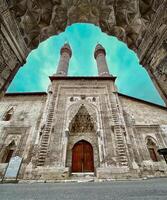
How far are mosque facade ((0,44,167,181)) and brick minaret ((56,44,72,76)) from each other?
4692mm

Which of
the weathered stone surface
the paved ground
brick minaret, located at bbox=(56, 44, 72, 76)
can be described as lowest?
the paved ground

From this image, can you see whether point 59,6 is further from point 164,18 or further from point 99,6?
point 164,18

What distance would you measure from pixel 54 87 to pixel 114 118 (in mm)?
5874

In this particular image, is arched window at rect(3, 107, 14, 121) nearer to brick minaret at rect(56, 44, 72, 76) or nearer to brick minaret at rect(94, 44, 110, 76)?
brick minaret at rect(56, 44, 72, 76)

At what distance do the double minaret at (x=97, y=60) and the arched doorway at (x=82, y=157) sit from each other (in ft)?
31.8

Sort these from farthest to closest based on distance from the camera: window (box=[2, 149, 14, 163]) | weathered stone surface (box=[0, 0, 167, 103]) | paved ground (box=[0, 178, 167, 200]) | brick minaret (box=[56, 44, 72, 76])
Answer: brick minaret (box=[56, 44, 72, 76]) → window (box=[2, 149, 14, 163]) → weathered stone surface (box=[0, 0, 167, 103]) → paved ground (box=[0, 178, 167, 200])

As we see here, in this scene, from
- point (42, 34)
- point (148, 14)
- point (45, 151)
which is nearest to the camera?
point (148, 14)

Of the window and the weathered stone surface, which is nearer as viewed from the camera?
the weathered stone surface

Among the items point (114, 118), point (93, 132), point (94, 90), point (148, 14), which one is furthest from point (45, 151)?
point (148, 14)

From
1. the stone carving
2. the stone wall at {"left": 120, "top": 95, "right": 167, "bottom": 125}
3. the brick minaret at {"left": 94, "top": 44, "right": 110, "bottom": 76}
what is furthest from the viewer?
the brick minaret at {"left": 94, "top": 44, "right": 110, "bottom": 76}

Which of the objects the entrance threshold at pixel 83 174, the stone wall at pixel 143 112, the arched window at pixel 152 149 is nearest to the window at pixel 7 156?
the entrance threshold at pixel 83 174

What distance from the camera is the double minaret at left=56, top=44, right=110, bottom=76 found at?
16.8 metres

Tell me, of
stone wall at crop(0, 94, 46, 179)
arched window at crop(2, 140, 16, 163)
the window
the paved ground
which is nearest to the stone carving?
stone wall at crop(0, 94, 46, 179)

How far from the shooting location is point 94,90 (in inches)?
453
